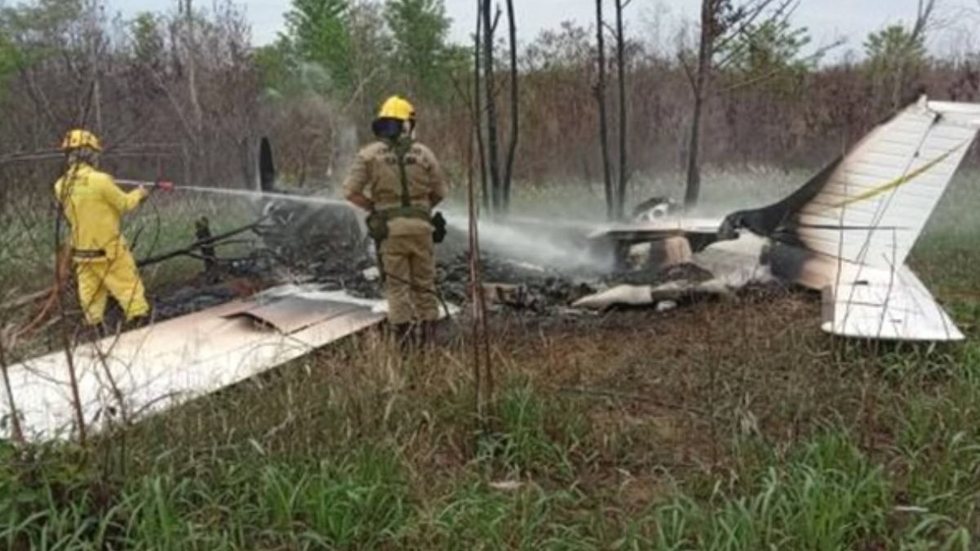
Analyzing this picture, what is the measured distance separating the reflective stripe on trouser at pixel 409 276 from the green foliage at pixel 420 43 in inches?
413

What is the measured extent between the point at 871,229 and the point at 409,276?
3.23 metres

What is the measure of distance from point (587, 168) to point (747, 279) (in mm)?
7789

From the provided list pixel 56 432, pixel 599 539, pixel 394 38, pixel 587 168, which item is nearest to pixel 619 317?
pixel 599 539

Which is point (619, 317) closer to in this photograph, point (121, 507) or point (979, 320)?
point (979, 320)

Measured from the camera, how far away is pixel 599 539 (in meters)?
3.47

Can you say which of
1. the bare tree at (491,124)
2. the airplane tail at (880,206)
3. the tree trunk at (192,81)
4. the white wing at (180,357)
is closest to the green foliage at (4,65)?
the tree trunk at (192,81)

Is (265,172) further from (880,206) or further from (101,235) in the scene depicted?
(880,206)

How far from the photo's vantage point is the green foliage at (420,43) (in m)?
22.0

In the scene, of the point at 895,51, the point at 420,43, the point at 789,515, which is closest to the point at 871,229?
the point at 789,515

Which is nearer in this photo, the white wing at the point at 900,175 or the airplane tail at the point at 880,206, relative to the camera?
the airplane tail at the point at 880,206

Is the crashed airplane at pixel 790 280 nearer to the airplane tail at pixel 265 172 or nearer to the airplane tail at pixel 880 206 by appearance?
the airplane tail at pixel 880 206

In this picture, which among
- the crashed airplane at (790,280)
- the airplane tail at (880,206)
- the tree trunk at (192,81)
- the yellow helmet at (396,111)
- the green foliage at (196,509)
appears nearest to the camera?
the green foliage at (196,509)

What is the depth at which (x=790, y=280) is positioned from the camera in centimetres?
750

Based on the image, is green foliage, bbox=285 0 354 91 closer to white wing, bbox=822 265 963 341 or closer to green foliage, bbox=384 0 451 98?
green foliage, bbox=384 0 451 98
